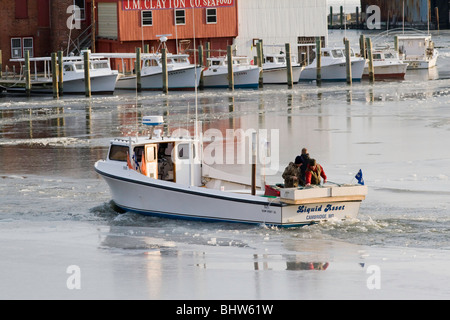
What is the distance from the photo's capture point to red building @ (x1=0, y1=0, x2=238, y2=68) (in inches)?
2591

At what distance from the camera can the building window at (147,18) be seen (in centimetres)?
6575

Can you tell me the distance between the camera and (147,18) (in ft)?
216

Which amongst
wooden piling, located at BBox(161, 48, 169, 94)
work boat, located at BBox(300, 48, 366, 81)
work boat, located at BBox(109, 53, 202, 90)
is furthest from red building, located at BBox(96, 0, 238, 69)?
wooden piling, located at BBox(161, 48, 169, 94)

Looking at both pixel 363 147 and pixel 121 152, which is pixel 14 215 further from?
pixel 363 147

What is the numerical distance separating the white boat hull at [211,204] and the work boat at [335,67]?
44.0 m

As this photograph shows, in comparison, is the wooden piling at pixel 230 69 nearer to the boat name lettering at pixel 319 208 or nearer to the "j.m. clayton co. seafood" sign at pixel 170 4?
the "j.m. clayton co. seafood" sign at pixel 170 4

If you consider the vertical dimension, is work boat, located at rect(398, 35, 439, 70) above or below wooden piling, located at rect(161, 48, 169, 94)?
above

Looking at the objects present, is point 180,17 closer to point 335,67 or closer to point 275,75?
point 275,75

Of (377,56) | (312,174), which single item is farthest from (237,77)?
(312,174)

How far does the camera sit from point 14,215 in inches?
904

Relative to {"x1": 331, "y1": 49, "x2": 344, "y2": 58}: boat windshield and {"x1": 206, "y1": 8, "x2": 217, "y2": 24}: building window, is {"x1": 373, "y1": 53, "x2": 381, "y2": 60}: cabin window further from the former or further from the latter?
{"x1": 206, "y1": 8, "x2": 217, "y2": 24}: building window

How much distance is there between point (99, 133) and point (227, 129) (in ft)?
16.3

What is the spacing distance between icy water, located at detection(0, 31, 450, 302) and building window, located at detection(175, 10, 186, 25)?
27697mm
